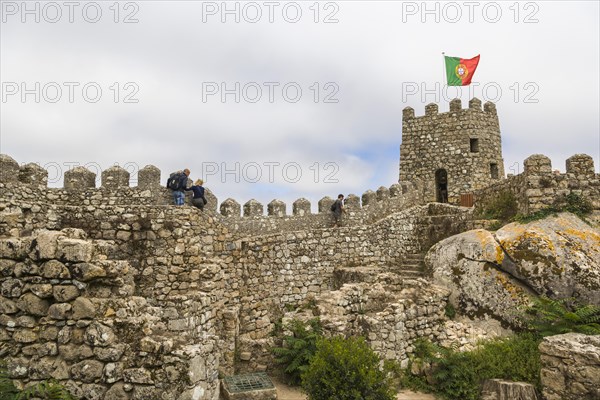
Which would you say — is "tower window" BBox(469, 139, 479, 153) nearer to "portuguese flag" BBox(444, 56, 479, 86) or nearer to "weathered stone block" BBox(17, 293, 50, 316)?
"portuguese flag" BBox(444, 56, 479, 86)

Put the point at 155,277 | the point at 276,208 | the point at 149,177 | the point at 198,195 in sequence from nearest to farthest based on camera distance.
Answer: the point at 155,277 < the point at 198,195 < the point at 149,177 < the point at 276,208

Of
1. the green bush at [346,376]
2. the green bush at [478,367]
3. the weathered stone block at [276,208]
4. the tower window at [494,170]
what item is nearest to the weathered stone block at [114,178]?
the weathered stone block at [276,208]

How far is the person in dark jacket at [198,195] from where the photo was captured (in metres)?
11.4

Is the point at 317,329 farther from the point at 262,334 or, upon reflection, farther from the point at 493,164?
the point at 493,164

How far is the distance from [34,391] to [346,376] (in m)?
4.42

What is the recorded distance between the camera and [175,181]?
11.5 m

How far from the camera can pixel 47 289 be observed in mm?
4094

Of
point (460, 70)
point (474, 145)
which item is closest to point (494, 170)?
point (474, 145)

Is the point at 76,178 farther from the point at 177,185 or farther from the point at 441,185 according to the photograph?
the point at 441,185

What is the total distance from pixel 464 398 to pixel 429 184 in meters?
14.6

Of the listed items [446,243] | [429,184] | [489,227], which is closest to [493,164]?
[429,184]

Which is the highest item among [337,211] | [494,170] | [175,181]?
[494,170]

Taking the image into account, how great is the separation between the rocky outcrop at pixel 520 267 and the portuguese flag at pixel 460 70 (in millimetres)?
10759

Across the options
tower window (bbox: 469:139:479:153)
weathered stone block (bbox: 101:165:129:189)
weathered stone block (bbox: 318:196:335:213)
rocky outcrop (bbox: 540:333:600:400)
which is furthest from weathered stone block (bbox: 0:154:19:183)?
tower window (bbox: 469:139:479:153)
